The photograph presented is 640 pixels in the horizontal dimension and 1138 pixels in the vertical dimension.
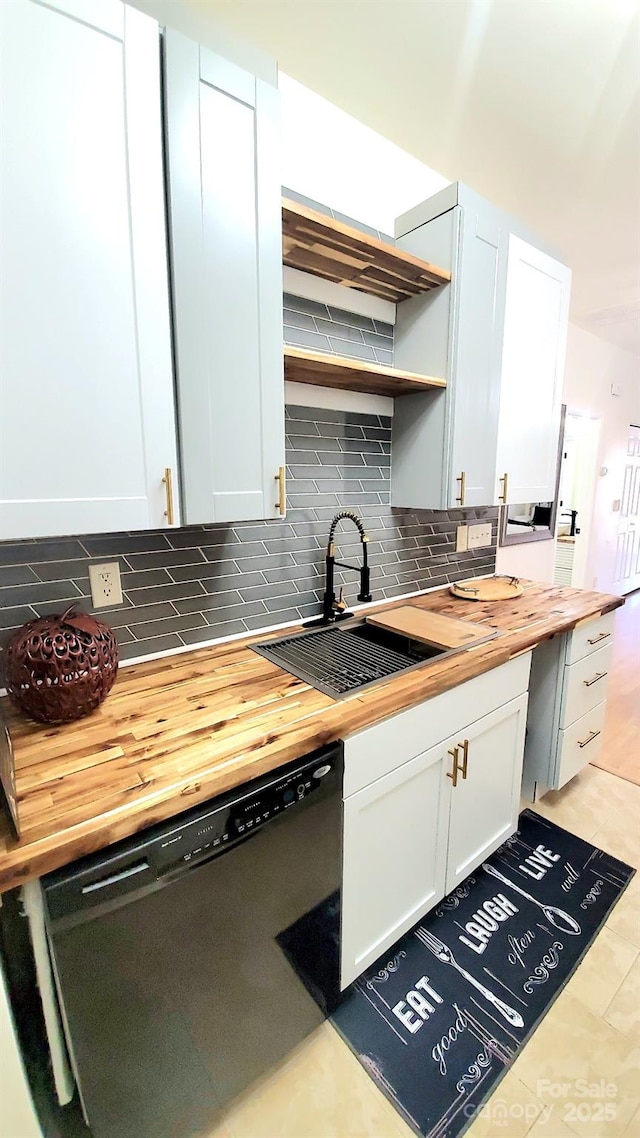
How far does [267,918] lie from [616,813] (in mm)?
1818

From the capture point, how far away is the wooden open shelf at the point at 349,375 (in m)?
1.31

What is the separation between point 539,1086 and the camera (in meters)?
1.14

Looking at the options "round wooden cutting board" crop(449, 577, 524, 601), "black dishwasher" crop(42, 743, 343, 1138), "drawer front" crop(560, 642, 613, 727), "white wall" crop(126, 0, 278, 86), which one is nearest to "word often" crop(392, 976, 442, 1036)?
"black dishwasher" crop(42, 743, 343, 1138)

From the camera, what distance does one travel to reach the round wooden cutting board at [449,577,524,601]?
6.65 feet

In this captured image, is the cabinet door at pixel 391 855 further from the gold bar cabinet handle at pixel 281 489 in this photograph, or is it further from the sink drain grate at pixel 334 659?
the gold bar cabinet handle at pixel 281 489

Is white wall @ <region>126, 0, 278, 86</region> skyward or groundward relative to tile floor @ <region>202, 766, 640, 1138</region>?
skyward

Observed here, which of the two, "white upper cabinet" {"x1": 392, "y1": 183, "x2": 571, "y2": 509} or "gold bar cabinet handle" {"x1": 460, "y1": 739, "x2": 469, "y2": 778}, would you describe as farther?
"white upper cabinet" {"x1": 392, "y1": 183, "x2": 571, "y2": 509}

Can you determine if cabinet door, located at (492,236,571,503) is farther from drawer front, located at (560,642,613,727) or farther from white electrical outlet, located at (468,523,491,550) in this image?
drawer front, located at (560,642,613,727)

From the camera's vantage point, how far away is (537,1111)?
1095mm

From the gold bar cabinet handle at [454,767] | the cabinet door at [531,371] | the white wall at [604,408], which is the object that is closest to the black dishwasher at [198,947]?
the gold bar cabinet handle at [454,767]

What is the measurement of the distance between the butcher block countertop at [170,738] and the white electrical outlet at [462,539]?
84 cm

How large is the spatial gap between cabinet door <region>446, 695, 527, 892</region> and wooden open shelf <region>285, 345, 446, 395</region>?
116cm

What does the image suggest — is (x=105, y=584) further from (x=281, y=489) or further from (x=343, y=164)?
(x=343, y=164)

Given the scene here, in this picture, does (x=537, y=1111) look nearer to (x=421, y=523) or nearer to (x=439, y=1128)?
(x=439, y=1128)
